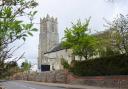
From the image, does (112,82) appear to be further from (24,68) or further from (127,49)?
(24,68)

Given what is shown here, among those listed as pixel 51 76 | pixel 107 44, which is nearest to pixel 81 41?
pixel 107 44

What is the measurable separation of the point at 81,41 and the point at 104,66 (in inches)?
690

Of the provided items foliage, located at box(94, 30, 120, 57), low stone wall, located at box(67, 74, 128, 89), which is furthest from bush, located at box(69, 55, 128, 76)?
foliage, located at box(94, 30, 120, 57)

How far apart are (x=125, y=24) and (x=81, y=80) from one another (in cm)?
933

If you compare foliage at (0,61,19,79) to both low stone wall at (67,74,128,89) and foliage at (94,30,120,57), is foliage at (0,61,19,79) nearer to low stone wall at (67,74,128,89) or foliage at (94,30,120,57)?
low stone wall at (67,74,128,89)

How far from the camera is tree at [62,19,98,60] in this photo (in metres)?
56.2

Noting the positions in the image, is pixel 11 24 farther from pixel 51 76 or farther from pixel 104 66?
pixel 51 76

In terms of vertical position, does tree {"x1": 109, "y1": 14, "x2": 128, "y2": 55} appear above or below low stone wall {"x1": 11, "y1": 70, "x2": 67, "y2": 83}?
above

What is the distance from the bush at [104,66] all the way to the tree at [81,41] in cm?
775

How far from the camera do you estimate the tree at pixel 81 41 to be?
56.2 meters

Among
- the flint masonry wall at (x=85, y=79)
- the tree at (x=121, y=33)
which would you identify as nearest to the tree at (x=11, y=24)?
the flint masonry wall at (x=85, y=79)

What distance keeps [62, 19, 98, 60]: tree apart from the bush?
7.75 meters

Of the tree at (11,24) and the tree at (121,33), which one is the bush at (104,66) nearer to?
the tree at (121,33)

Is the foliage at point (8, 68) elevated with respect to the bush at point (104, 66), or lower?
lower
